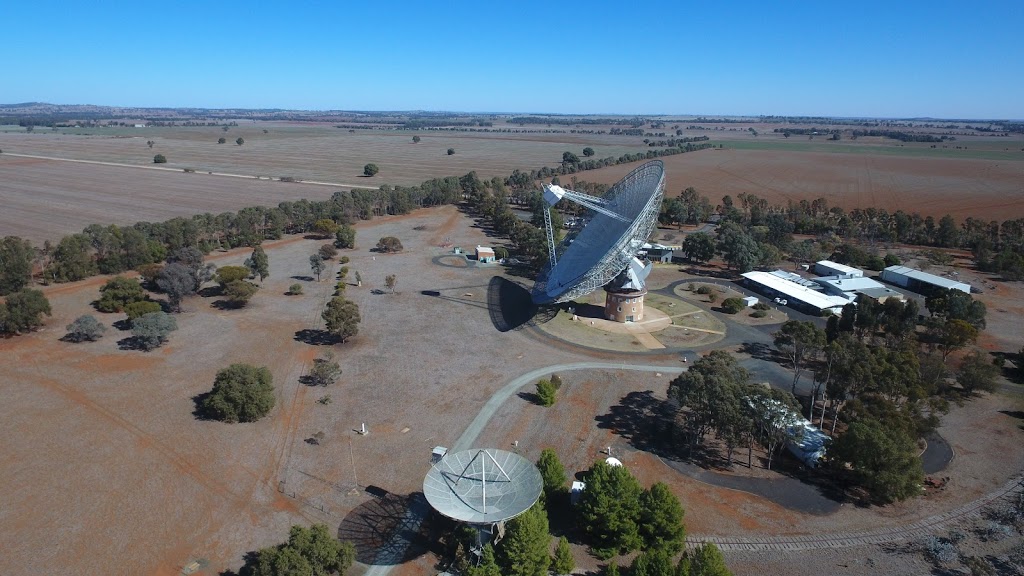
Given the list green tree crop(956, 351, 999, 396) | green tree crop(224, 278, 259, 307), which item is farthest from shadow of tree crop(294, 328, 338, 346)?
green tree crop(956, 351, 999, 396)

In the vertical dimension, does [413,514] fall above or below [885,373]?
below

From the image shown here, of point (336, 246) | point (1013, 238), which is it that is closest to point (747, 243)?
point (1013, 238)

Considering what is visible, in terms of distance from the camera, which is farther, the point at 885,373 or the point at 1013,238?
the point at 1013,238

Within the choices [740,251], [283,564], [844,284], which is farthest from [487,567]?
[740,251]

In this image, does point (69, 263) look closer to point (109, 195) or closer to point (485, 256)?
A: point (485, 256)

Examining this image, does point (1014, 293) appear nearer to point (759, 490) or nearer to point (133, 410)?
point (759, 490)

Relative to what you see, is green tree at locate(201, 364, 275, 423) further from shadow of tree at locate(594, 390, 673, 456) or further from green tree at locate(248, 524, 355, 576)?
shadow of tree at locate(594, 390, 673, 456)
